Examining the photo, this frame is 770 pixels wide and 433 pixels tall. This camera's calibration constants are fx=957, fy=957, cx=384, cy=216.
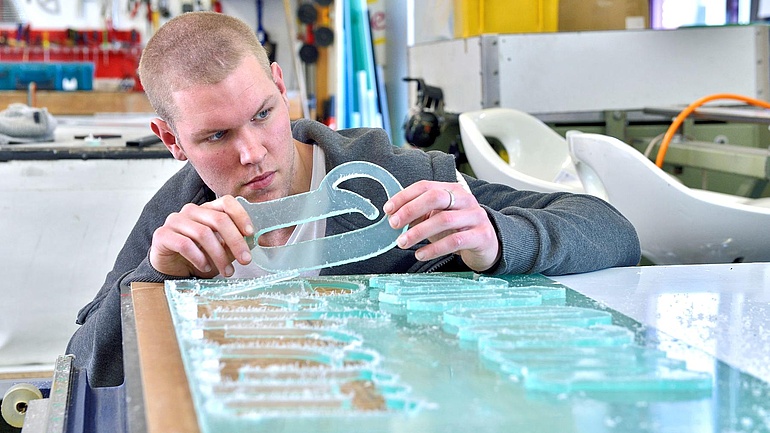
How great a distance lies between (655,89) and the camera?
3393 millimetres

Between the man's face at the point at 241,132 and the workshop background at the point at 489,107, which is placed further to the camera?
the workshop background at the point at 489,107

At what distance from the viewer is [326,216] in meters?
1.19

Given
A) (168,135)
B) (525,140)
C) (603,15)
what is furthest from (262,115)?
(603,15)

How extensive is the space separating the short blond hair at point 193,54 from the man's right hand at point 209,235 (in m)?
0.26

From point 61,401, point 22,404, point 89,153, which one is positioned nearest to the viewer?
point 61,401

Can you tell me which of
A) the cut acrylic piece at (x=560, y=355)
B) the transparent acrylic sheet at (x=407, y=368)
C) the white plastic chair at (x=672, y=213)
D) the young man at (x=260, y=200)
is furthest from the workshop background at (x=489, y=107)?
the cut acrylic piece at (x=560, y=355)

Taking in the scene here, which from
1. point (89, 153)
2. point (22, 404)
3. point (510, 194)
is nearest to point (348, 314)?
point (22, 404)

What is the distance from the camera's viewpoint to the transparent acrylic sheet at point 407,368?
2.11 feet

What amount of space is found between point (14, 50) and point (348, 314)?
6.53 metres

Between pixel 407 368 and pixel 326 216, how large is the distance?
0.45 meters

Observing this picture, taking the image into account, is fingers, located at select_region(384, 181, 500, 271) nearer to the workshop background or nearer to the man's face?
the man's face

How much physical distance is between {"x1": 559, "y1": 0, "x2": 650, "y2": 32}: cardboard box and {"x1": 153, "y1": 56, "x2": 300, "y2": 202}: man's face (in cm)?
227

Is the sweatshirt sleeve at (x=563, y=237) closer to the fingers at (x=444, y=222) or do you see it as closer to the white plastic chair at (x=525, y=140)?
the fingers at (x=444, y=222)

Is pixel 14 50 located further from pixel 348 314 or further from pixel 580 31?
pixel 348 314
